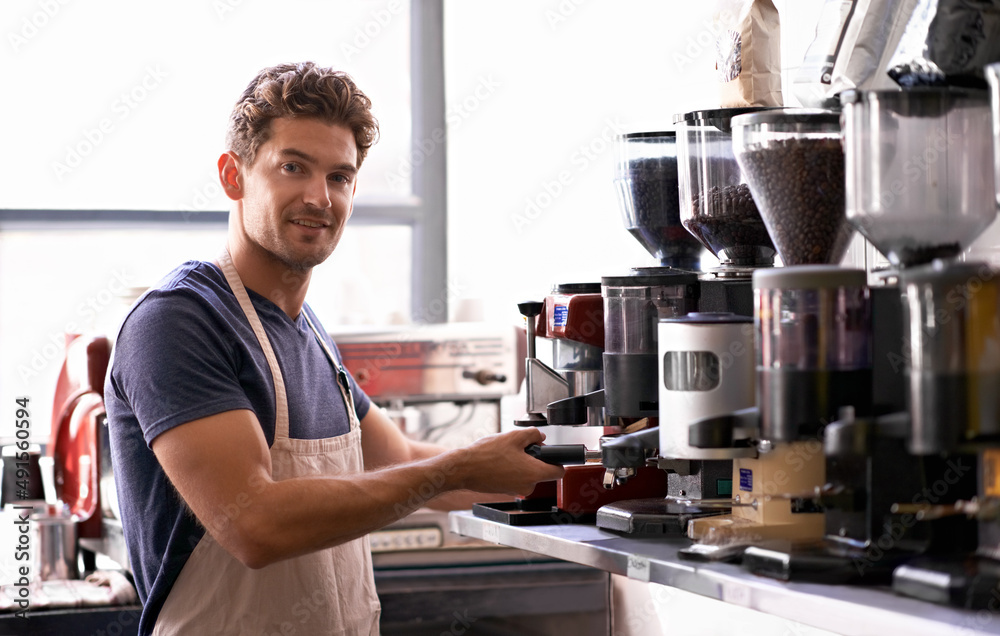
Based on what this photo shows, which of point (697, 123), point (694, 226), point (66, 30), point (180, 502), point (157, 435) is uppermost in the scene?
point (66, 30)

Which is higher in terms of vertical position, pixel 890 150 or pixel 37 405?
pixel 890 150

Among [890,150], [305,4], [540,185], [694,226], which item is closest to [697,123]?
[694,226]

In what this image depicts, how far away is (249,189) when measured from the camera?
5.85 ft

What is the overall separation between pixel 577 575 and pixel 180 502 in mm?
1069

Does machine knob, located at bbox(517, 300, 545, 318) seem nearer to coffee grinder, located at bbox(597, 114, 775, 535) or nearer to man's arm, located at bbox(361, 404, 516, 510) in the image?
coffee grinder, located at bbox(597, 114, 775, 535)

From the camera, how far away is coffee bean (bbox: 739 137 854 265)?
51.8 inches

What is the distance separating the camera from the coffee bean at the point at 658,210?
5.52 feet

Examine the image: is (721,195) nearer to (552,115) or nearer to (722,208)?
(722,208)

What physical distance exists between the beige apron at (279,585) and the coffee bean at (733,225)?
691 millimetres

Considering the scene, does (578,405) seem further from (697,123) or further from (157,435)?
(157,435)

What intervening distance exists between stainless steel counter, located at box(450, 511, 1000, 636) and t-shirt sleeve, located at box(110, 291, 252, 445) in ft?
1.54
